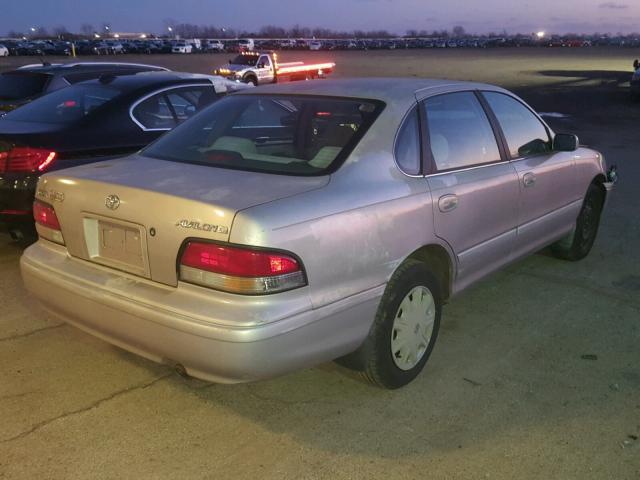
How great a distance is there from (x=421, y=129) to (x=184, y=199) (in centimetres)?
146

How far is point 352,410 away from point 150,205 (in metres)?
1.41

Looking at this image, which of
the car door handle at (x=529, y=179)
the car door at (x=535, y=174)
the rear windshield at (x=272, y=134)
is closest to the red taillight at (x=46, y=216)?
Answer: the rear windshield at (x=272, y=134)

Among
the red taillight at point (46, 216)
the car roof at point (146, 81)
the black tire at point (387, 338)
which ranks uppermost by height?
the car roof at point (146, 81)

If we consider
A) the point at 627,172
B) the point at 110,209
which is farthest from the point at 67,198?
the point at 627,172

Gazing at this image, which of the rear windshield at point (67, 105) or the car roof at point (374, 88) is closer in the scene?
the car roof at point (374, 88)

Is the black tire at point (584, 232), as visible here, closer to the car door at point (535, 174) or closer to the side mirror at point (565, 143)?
the car door at point (535, 174)

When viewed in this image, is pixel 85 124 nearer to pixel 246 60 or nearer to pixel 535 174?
pixel 535 174

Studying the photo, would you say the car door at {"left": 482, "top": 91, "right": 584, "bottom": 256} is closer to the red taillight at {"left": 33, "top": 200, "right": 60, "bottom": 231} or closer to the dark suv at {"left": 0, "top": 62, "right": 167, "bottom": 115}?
the red taillight at {"left": 33, "top": 200, "right": 60, "bottom": 231}

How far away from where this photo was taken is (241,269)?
2480 mm

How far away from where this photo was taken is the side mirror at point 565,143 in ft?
14.9

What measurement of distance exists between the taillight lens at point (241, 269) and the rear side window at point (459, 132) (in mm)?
1321

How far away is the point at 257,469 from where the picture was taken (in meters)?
2.62

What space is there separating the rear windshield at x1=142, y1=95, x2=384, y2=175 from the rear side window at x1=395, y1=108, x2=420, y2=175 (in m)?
0.18

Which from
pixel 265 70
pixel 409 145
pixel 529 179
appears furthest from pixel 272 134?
pixel 265 70
